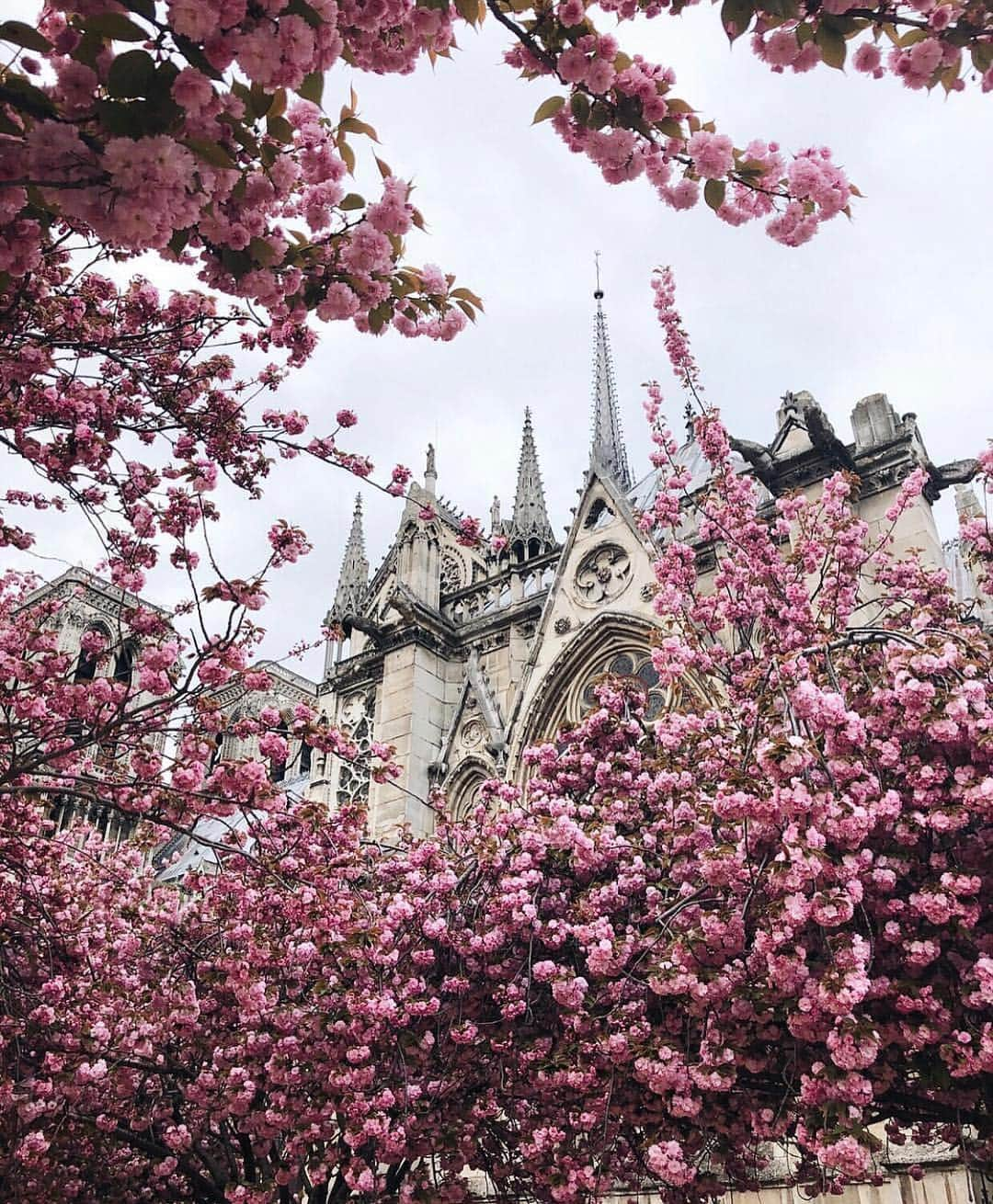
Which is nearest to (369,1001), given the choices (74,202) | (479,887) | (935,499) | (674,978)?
(479,887)

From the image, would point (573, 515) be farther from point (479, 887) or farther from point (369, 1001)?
point (369, 1001)

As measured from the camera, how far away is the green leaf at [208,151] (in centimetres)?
329

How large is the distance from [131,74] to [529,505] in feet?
67.5

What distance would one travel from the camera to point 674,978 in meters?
6.03

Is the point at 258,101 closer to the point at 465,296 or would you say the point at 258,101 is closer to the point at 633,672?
the point at 465,296

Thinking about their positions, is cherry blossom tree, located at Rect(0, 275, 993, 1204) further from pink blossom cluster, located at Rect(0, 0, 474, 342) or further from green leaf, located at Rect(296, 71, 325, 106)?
green leaf, located at Rect(296, 71, 325, 106)

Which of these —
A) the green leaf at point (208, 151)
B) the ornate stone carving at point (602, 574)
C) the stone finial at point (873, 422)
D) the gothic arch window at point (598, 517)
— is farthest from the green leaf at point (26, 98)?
the gothic arch window at point (598, 517)

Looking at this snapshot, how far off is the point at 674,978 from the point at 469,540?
3710 millimetres

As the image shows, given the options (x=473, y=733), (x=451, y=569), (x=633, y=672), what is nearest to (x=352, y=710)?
(x=473, y=733)

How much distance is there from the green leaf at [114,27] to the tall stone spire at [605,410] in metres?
25.7

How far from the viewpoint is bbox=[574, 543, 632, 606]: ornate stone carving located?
15.6 meters

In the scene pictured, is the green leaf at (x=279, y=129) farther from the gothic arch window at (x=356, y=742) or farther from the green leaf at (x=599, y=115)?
the gothic arch window at (x=356, y=742)

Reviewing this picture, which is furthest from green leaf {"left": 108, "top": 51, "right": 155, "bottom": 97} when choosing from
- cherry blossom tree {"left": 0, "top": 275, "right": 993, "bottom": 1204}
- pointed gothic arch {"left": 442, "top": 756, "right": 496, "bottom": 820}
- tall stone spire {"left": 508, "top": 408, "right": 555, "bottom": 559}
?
tall stone spire {"left": 508, "top": 408, "right": 555, "bottom": 559}

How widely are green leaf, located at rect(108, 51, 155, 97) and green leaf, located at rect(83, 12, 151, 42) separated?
0.21ft
